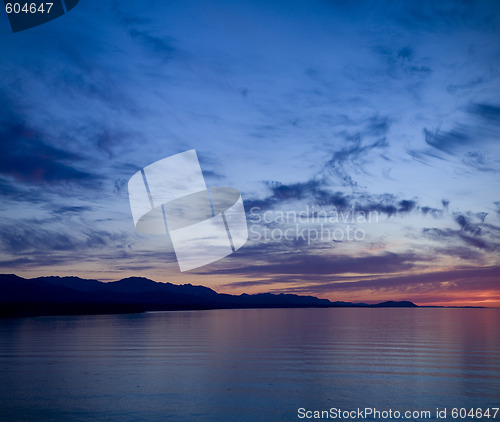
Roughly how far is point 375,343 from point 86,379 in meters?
24.1

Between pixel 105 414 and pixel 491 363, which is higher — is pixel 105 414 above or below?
above

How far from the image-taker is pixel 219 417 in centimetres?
1330

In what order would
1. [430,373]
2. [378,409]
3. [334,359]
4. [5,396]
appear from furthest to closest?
1. [334,359]
2. [430,373]
3. [5,396]
4. [378,409]

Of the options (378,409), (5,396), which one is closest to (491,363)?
(378,409)

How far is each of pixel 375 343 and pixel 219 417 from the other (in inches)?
972

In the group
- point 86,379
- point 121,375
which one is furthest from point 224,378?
point 86,379

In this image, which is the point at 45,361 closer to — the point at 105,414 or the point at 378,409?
the point at 105,414

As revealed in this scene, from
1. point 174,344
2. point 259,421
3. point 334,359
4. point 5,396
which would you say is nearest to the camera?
point 259,421

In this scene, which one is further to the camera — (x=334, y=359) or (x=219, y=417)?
(x=334, y=359)

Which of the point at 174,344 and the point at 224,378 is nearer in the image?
the point at 224,378

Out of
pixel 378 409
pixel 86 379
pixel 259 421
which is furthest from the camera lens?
pixel 86 379

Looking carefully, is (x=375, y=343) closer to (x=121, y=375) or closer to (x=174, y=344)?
(x=174, y=344)

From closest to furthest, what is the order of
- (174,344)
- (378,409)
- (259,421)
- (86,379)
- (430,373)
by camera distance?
(259,421) → (378,409) → (86,379) → (430,373) → (174,344)

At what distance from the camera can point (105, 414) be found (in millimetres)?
13383
